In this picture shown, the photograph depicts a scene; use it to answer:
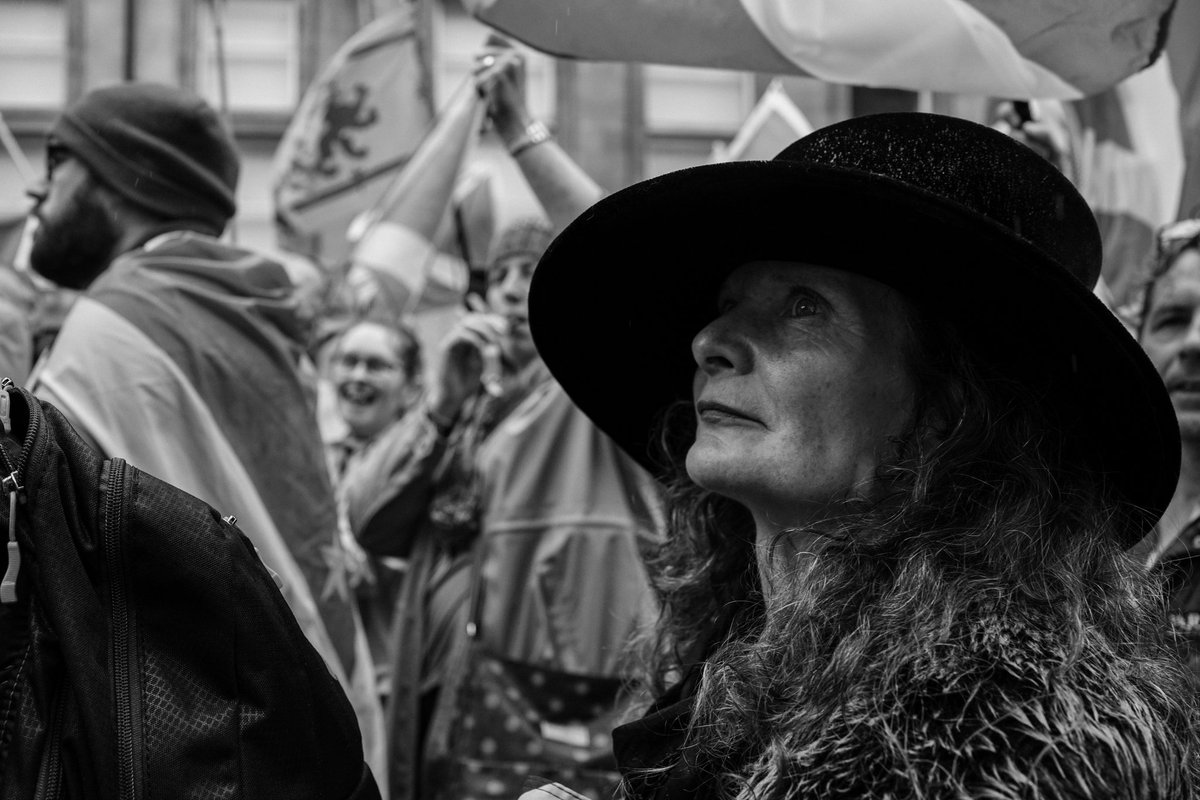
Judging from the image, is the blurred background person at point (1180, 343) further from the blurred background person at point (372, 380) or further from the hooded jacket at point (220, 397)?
the blurred background person at point (372, 380)

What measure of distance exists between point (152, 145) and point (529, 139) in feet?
3.53

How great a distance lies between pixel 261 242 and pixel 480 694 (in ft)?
47.7

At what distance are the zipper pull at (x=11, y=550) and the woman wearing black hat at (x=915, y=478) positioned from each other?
83 centimetres

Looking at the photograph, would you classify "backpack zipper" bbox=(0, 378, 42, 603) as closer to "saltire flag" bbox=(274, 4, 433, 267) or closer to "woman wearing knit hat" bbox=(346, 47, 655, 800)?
"woman wearing knit hat" bbox=(346, 47, 655, 800)

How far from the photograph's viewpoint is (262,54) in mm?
17688

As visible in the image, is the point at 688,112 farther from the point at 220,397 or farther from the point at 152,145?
the point at 220,397

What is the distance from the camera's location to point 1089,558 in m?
1.84

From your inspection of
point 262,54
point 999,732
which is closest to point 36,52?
point 262,54

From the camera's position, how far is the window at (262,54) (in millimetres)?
17578

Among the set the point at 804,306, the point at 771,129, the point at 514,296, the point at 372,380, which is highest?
the point at 804,306

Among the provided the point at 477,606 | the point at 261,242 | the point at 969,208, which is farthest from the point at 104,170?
the point at 261,242

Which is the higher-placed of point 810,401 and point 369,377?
point 810,401

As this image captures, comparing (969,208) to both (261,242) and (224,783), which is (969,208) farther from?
(261,242)

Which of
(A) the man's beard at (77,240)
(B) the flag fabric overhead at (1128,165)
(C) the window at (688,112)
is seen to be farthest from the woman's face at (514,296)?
(C) the window at (688,112)
